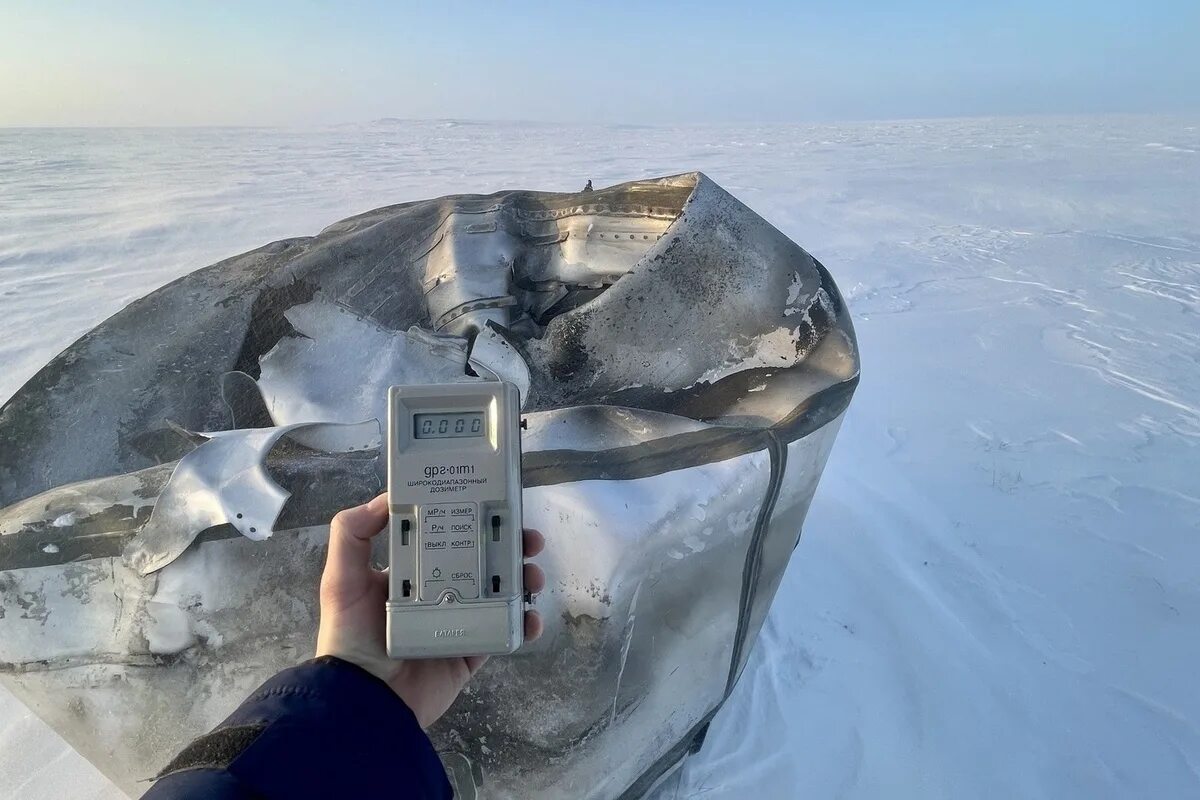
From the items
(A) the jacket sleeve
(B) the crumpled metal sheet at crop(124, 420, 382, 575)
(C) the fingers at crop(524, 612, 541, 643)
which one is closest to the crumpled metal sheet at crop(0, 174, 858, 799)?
(B) the crumpled metal sheet at crop(124, 420, 382, 575)

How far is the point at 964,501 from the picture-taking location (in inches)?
108

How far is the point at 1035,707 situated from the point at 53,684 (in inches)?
91.9

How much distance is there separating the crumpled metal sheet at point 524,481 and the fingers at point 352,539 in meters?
0.21

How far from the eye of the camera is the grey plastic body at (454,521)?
103 centimetres

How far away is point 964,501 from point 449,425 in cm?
237

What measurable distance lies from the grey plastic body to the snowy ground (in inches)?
39.8

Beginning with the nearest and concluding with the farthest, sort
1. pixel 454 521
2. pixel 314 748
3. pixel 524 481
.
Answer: pixel 314 748
pixel 454 521
pixel 524 481

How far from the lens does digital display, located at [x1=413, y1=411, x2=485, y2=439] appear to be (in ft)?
3.56

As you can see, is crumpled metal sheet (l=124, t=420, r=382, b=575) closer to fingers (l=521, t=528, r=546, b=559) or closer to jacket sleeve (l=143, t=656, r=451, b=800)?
jacket sleeve (l=143, t=656, r=451, b=800)

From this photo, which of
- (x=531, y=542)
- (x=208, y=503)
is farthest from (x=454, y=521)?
(x=208, y=503)

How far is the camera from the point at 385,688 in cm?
103

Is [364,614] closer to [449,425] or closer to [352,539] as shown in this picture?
[352,539]

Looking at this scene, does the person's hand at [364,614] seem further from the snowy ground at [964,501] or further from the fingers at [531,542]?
the snowy ground at [964,501]

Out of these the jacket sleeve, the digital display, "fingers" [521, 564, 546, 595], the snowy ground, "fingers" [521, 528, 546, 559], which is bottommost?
the snowy ground
